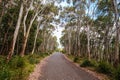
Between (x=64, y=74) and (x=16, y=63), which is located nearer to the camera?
(x=64, y=74)

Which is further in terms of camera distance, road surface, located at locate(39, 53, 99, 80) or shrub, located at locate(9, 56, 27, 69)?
shrub, located at locate(9, 56, 27, 69)

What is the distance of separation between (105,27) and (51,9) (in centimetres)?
1514

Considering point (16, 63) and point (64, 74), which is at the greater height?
point (16, 63)

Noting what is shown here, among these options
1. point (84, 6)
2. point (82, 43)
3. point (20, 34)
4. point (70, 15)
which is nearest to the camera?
point (84, 6)

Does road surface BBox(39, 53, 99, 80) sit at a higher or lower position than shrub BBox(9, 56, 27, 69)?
lower

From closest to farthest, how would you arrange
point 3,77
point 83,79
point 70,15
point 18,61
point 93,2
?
1. point 3,77
2. point 83,79
3. point 18,61
4. point 93,2
5. point 70,15

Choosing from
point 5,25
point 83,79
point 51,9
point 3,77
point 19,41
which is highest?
point 51,9

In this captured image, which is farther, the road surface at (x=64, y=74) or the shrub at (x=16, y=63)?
the shrub at (x=16, y=63)

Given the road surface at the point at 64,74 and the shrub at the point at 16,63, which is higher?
the shrub at the point at 16,63

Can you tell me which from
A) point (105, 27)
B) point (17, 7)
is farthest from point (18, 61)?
point (105, 27)

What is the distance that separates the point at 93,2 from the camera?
25.7m

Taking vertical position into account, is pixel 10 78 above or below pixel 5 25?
below

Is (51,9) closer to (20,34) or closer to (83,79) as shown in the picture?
(20,34)

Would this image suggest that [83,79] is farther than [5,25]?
No
